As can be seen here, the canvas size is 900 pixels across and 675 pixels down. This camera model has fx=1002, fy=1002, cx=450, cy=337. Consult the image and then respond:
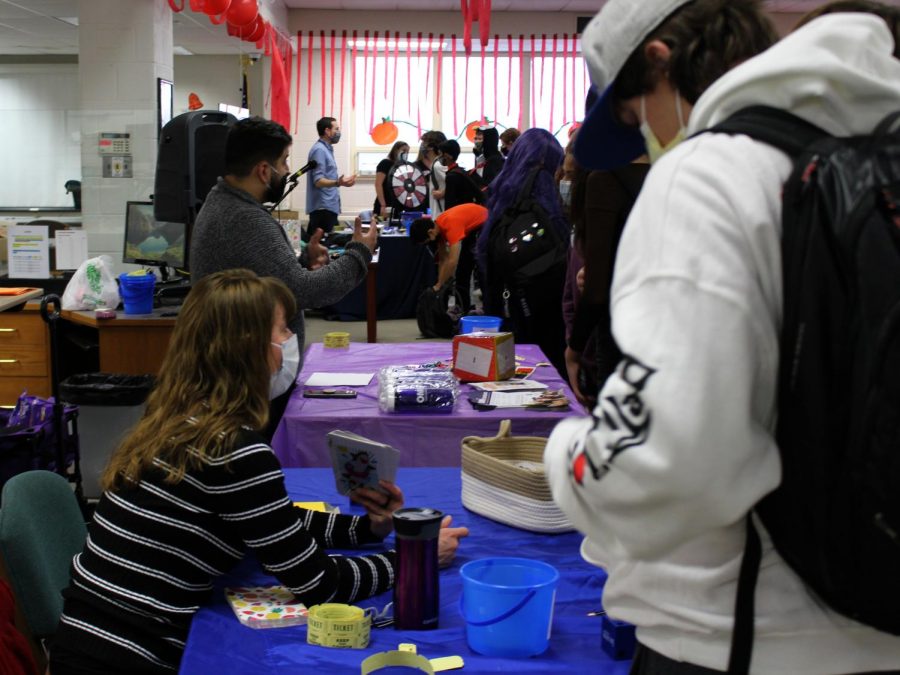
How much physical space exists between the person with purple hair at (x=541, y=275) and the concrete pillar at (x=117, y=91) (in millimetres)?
3185

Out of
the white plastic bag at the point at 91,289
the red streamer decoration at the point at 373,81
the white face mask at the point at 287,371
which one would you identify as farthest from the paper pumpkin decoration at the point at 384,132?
the white face mask at the point at 287,371

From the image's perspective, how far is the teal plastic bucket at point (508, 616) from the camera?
56.6 inches

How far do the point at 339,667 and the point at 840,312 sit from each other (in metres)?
0.91

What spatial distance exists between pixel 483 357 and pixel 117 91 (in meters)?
4.42

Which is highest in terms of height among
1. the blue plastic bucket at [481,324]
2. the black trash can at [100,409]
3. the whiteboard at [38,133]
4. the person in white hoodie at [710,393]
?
the whiteboard at [38,133]

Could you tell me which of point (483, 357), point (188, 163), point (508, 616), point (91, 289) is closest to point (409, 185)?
point (188, 163)

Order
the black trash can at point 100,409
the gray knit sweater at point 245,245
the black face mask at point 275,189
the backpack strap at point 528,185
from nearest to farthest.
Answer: the gray knit sweater at point 245,245 → the black face mask at point 275,189 → the black trash can at point 100,409 → the backpack strap at point 528,185

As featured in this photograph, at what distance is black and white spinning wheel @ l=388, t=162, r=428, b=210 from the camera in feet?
34.7

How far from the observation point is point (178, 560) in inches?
64.8

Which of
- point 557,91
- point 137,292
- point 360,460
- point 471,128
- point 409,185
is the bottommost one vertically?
point 360,460

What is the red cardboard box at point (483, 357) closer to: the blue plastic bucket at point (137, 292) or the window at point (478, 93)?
the blue plastic bucket at point (137, 292)

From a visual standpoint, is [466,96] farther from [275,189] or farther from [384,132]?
[275,189]

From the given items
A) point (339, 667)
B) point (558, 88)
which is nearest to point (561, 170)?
point (339, 667)

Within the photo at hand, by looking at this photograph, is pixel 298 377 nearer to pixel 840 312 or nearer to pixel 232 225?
pixel 232 225
